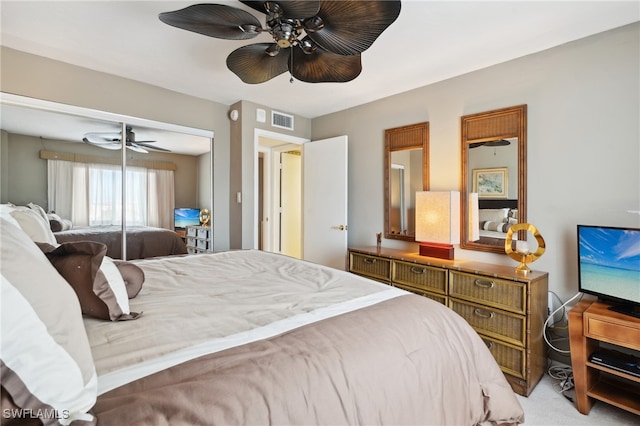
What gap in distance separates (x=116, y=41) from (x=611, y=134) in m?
3.66

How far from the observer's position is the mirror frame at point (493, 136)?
2490mm

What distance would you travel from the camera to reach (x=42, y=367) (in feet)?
1.89

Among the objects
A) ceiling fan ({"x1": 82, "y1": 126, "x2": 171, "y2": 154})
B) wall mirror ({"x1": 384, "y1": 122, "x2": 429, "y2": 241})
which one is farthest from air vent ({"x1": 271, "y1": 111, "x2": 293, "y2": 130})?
ceiling fan ({"x1": 82, "y1": 126, "x2": 171, "y2": 154})

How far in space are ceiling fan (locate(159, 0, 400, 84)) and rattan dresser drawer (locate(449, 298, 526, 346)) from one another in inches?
76.2

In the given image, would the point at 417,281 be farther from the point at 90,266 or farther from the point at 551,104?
the point at 90,266

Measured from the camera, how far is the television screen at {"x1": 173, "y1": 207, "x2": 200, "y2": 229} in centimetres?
337

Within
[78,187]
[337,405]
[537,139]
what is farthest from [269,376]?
[78,187]

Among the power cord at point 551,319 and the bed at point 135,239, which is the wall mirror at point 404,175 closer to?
the power cord at point 551,319

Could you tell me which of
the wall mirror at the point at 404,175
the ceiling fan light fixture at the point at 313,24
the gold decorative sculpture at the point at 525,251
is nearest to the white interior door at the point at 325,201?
the wall mirror at the point at 404,175

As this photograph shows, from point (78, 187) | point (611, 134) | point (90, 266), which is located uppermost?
point (611, 134)

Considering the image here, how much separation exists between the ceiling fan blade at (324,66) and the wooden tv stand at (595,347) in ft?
6.94

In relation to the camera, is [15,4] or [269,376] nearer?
[269,376]

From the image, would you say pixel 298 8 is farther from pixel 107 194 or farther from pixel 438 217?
pixel 107 194

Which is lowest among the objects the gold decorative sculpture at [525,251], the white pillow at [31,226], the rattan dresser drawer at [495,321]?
the rattan dresser drawer at [495,321]
